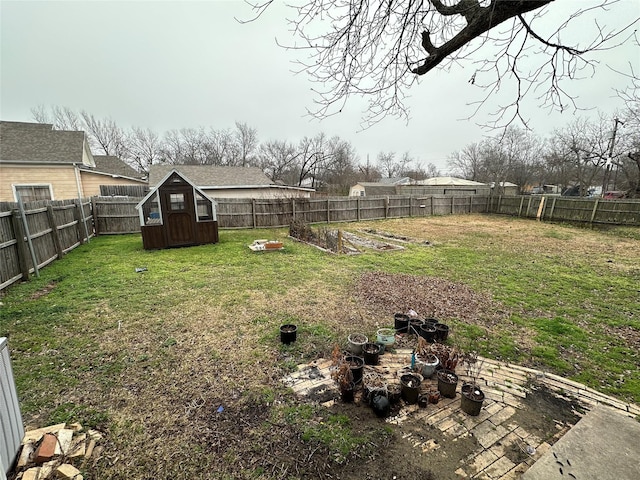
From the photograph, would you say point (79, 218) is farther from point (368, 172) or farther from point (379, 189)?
point (368, 172)

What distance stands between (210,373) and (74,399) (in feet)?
4.06

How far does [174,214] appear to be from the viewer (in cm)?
916

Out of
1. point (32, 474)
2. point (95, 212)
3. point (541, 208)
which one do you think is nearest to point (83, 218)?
point (95, 212)

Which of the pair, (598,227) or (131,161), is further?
(131,161)

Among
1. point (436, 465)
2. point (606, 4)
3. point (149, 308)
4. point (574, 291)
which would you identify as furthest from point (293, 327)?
point (574, 291)

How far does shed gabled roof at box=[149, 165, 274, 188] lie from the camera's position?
18094mm

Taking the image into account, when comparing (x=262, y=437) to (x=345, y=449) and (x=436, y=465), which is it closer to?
(x=345, y=449)

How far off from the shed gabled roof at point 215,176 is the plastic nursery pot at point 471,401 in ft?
57.8

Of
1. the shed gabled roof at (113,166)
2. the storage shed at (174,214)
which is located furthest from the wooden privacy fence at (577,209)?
the shed gabled roof at (113,166)

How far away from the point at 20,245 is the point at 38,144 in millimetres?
10671

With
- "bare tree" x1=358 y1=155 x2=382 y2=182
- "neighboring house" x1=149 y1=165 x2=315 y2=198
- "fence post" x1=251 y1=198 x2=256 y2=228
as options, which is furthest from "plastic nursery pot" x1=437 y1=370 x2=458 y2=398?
"bare tree" x1=358 y1=155 x2=382 y2=182

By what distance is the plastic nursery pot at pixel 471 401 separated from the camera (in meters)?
2.51

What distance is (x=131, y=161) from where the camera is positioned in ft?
113

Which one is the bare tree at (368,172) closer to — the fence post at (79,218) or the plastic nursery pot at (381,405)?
the fence post at (79,218)
